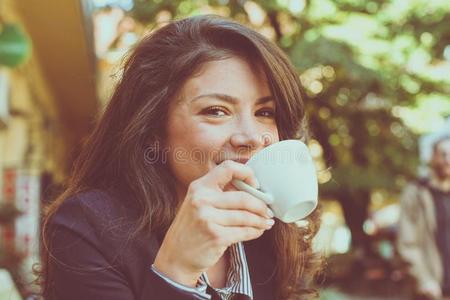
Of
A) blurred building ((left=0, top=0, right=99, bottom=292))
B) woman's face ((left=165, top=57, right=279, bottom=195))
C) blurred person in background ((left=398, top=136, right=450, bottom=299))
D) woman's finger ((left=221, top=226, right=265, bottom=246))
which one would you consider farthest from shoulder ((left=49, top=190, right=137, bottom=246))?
blurred person in background ((left=398, top=136, right=450, bottom=299))

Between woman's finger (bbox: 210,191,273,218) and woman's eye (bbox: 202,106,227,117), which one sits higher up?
woman's eye (bbox: 202,106,227,117)

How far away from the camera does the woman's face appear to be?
59.6 inches

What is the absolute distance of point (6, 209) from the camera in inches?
215

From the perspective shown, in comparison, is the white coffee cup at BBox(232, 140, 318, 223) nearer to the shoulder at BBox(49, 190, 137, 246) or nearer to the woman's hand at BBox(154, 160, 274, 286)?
the woman's hand at BBox(154, 160, 274, 286)

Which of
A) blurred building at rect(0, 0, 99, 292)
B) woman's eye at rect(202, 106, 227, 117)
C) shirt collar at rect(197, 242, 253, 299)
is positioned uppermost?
woman's eye at rect(202, 106, 227, 117)

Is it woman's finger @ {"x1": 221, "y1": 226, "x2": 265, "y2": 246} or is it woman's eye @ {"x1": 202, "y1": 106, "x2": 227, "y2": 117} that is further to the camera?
woman's eye @ {"x1": 202, "y1": 106, "x2": 227, "y2": 117}

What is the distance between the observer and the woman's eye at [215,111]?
5.07 feet

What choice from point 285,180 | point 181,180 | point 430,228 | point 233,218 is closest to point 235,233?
point 233,218

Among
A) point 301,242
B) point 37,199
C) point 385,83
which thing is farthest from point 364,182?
point 301,242

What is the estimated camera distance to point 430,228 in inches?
191

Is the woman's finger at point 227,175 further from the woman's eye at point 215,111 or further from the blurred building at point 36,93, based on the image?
the blurred building at point 36,93

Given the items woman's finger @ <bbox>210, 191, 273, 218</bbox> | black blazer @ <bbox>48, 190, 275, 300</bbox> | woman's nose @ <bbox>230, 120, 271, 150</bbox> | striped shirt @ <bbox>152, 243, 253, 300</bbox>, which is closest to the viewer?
woman's finger @ <bbox>210, 191, 273, 218</bbox>

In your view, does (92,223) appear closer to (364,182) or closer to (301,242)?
(301,242)

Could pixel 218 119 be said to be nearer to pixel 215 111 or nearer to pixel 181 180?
pixel 215 111
